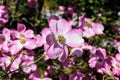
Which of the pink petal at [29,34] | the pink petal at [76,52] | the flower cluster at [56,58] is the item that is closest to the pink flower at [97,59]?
the flower cluster at [56,58]

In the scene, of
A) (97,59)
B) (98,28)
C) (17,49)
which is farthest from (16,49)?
(98,28)

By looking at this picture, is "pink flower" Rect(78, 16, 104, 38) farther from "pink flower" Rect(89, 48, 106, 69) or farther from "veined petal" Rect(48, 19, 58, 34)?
"veined petal" Rect(48, 19, 58, 34)

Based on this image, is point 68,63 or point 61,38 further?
point 68,63

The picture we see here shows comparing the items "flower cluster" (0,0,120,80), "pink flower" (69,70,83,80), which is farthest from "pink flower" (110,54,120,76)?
"pink flower" (69,70,83,80)

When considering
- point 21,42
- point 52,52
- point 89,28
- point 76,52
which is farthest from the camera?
point 89,28

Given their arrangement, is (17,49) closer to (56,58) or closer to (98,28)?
(56,58)

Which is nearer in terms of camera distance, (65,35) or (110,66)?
(65,35)

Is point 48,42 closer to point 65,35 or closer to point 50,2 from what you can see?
point 65,35

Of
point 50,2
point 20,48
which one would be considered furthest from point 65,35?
point 50,2

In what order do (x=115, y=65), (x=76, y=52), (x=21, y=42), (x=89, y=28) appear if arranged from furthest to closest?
(x=89, y=28), (x=115, y=65), (x=21, y=42), (x=76, y=52)
